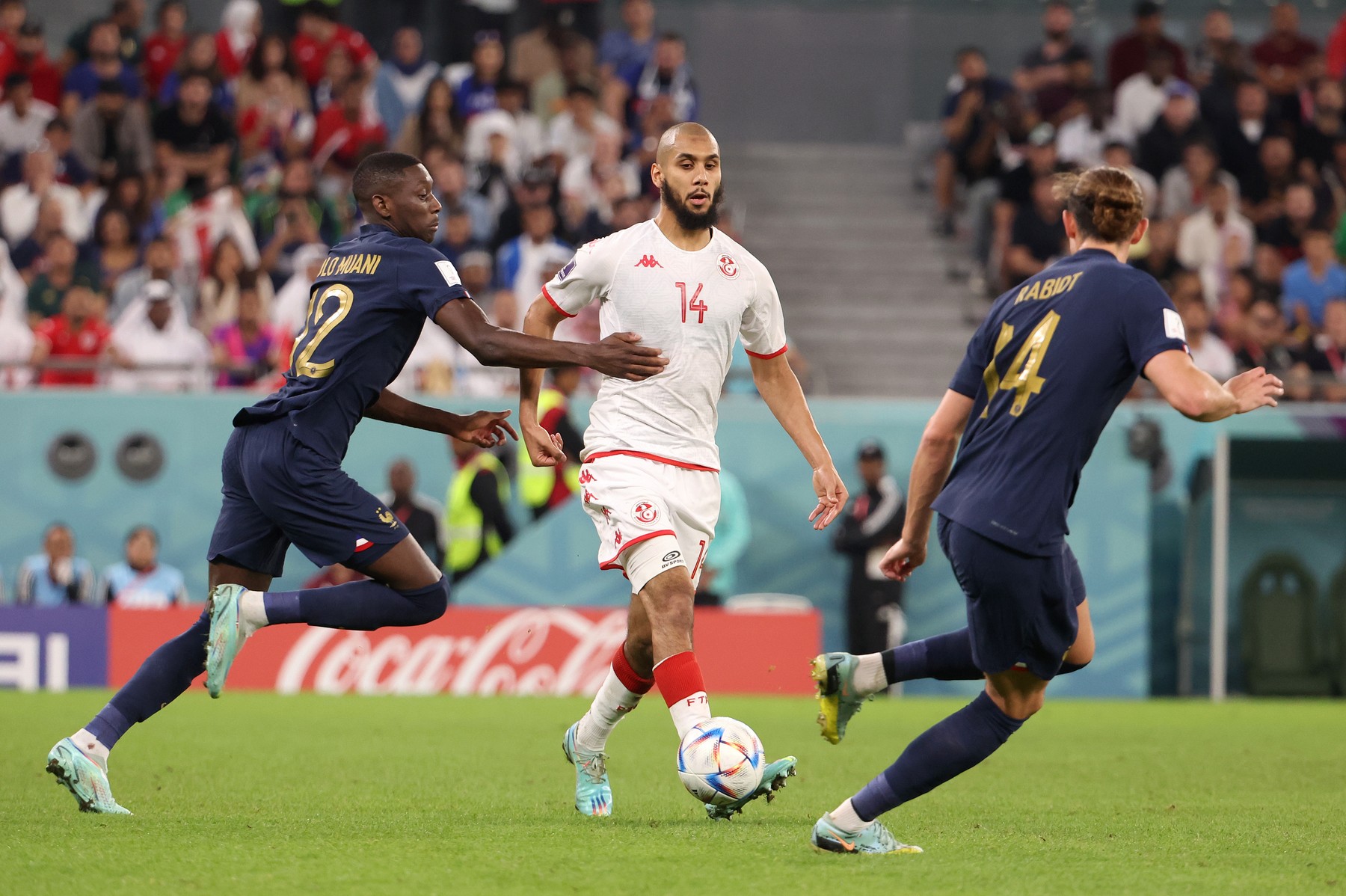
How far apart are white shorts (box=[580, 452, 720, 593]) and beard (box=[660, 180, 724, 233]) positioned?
0.94 m

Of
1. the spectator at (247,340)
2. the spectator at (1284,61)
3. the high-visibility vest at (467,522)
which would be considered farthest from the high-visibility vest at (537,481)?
the spectator at (1284,61)

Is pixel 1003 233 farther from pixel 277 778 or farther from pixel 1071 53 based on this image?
pixel 277 778

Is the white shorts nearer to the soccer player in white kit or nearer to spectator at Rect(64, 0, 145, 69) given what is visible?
the soccer player in white kit

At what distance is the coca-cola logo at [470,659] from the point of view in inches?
564

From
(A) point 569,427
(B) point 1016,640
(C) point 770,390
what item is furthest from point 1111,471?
(B) point 1016,640

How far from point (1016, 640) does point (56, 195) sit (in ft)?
44.9

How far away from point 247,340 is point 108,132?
3504 millimetres

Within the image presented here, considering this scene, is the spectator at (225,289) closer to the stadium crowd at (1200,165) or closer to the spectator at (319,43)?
the spectator at (319,43)

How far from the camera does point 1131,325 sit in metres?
5.22

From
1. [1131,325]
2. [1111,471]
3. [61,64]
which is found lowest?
[1111,471]

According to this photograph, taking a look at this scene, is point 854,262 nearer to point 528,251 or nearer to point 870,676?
point 528,251

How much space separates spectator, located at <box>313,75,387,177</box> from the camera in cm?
1758

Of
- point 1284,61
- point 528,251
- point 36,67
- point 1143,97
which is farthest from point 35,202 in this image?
point 1284,61

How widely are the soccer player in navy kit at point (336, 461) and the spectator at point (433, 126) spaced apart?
10819mm
